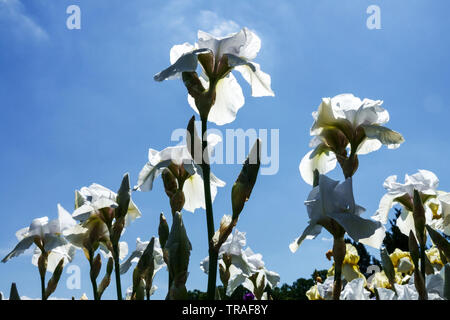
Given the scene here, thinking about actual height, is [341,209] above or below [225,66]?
below

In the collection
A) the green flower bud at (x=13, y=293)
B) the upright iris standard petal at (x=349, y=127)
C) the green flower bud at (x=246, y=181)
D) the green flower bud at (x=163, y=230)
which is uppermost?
the upright iris standard petal at (x=349, y=127)

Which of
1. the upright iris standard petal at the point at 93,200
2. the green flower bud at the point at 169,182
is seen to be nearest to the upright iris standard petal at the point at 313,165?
the green flower bud at the point at 169,182

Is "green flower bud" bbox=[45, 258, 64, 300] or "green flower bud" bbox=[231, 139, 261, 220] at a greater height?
"green flower bud" bbox=[231, 139, 261, 220]

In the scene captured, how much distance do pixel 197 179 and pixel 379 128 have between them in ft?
2.70

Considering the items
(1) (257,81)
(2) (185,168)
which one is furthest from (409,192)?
(2) (185,168)

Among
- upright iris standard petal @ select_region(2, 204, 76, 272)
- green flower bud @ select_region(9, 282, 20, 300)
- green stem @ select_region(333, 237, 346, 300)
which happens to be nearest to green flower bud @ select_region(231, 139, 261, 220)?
green stem @ select_region(333, 237, 346, 300)

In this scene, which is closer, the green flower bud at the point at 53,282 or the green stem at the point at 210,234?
the green stem at the point at 210,234

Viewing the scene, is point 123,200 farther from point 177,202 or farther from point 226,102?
point 226,102

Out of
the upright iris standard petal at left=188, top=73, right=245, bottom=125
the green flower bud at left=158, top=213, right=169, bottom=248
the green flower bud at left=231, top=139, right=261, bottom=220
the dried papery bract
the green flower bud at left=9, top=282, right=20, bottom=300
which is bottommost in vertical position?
the green flower bud at left=9, top=282, right=20, bottom=300

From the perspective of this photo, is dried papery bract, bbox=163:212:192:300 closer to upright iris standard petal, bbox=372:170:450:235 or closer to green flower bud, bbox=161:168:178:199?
green flower bud, bbox=161:168:178:199

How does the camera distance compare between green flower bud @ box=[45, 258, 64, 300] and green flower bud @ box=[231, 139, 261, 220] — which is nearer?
green flower bud @ box=[231, 139, 261, 220]

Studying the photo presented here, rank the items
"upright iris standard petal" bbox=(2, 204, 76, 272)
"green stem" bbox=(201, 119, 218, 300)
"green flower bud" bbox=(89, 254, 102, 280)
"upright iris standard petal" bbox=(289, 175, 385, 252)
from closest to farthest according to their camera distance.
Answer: "green stem" bbox=(201, 119, 218, 300), "upright iris standard petal" bbox=(289, 175, 385, 252), "green flower bud" bbox=(89, 254, 102, 280), "upright iris standard petal" bbox=(2, 204, 76, 272)

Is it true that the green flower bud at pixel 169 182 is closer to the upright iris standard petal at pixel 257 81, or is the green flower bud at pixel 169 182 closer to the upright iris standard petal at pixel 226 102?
the upright iris standard petal at pixel 226 102
